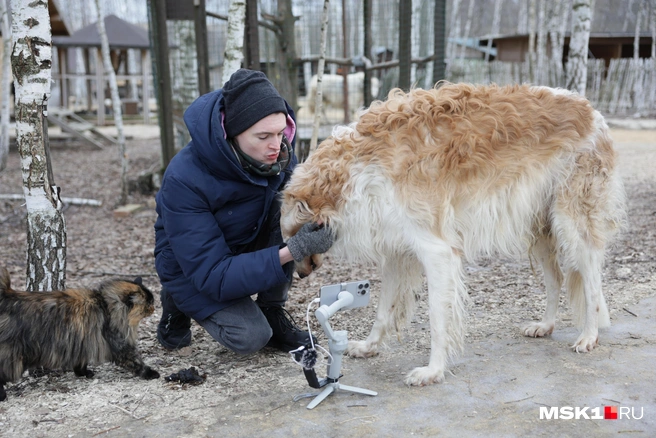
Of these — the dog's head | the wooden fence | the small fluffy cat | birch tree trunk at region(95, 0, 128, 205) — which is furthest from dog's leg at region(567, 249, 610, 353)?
the wooden fence

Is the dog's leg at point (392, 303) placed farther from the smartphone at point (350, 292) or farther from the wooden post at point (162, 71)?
the wooden post at point (162, 71)

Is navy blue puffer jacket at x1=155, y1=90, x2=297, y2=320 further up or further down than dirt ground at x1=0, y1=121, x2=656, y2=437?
further up

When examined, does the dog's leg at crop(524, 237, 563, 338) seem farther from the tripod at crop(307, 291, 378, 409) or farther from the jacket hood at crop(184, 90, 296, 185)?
the jacket hood at crop(184, 90, 296, 185)

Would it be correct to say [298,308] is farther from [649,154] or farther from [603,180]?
[649,154]

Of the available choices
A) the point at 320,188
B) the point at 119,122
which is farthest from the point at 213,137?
the point at 119,122

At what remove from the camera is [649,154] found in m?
11.9

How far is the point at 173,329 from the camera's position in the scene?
3.93 m

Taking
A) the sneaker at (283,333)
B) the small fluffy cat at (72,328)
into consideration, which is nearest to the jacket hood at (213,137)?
the small fluffy cat at (72,328)

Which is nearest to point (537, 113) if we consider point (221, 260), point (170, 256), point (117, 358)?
point (221, 260)

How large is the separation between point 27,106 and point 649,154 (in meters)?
11.6

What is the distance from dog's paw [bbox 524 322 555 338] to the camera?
3971 millimetres

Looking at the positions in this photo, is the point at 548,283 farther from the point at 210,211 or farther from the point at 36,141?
the point at 36,141

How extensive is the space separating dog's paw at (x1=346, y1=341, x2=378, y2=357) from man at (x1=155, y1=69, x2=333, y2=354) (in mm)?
536

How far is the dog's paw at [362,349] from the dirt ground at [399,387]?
56mm
